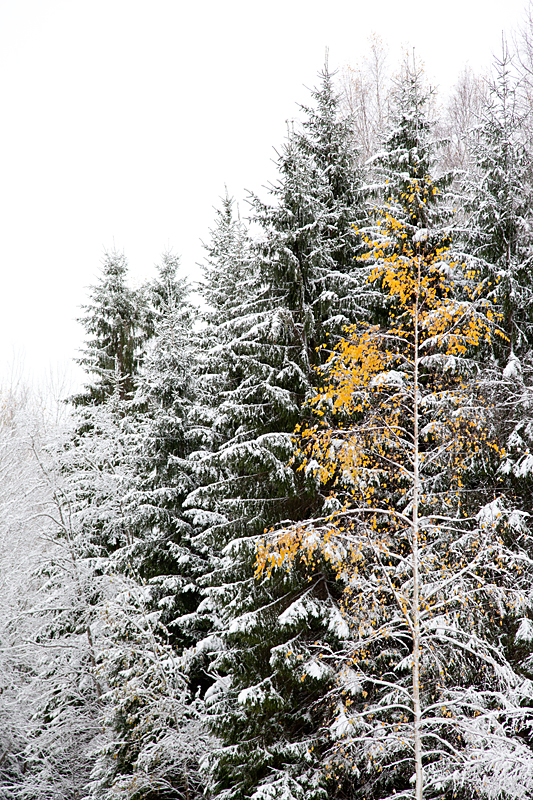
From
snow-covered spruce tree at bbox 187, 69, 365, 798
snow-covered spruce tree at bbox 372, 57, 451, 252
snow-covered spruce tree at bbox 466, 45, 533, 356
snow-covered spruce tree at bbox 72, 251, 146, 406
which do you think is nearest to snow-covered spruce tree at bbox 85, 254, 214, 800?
snow-covered spruce tree at bbox 187, 69, 365, 798

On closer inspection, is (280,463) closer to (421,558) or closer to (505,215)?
(421,558)

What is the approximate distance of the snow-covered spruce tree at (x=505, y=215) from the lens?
1137cm

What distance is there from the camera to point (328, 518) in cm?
779

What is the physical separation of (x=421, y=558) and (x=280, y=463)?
2930 millimetres

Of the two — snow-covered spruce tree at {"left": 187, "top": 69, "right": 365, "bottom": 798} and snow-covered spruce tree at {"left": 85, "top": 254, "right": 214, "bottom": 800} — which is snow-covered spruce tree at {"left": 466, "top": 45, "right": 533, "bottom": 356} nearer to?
snow-covered spruce tree at {"left": 187, "top": 69, "right": 365, "bottom": 798}

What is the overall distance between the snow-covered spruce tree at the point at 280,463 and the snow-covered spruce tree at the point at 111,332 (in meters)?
9.64

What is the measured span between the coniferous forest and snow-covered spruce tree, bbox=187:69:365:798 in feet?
0.17

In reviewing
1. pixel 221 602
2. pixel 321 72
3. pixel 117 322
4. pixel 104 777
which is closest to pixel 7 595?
pixel 104 777

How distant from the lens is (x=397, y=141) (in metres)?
12.3

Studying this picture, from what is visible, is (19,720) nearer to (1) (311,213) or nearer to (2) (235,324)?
(2) (235,324)

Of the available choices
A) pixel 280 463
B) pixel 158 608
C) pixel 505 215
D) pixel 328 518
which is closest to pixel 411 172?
pixel 505 215

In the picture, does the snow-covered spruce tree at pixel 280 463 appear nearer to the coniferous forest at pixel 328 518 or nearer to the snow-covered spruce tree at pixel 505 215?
the coniferous forest at pixel 328 518

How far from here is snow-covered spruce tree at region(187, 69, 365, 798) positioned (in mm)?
10461

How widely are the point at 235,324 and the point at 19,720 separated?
1068 cm
